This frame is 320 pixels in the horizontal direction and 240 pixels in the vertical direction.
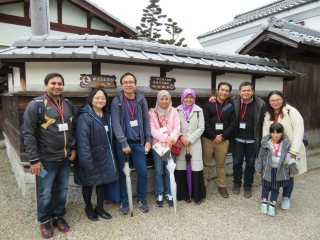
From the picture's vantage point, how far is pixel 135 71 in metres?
4.85

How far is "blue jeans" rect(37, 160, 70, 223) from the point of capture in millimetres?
3432

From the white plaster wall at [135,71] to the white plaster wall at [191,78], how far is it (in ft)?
1.39

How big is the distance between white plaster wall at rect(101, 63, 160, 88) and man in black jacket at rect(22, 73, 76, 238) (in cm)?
122

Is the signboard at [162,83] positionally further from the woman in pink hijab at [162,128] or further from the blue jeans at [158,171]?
the blue jeans at [158,171]

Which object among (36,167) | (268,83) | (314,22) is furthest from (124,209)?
(314,22)

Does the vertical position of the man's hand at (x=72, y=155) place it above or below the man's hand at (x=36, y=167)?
above

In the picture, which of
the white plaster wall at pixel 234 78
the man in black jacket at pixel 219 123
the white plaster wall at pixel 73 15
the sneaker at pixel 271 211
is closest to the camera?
the sneaker at pixel 271 211

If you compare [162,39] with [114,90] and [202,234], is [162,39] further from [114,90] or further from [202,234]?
[202,234]

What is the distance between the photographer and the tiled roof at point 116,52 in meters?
3.99

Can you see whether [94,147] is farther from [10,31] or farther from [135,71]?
[10,31]

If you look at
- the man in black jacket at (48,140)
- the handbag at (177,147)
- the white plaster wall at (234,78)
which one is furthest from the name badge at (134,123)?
the white plaster wall at (234,78)

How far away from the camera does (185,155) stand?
14.7 feet

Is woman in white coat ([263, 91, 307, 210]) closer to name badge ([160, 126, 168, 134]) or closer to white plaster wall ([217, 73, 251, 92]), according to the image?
name badge ([160, 126, 168, 134])

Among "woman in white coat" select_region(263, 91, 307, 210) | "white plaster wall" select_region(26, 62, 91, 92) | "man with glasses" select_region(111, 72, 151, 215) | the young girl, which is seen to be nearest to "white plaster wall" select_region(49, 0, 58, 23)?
"white plaster wall" select_region(26, 62, 91, 92)
